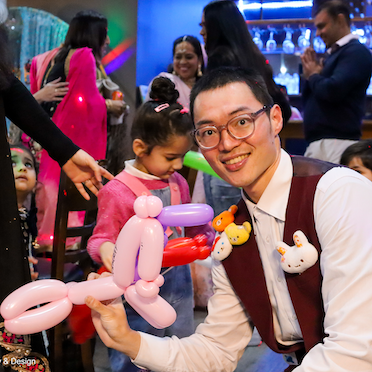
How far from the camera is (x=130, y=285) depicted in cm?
83

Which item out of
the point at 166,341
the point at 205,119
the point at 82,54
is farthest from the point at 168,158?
the point at 82,54

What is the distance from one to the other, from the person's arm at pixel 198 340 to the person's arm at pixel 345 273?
0.28m

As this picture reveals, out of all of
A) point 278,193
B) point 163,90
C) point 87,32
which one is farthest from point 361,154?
point 87,32

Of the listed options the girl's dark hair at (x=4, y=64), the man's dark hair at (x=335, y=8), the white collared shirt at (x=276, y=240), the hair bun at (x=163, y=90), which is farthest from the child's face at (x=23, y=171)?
the man's dark hair at (x=335, y=8)

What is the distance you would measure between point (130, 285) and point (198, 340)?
32 centimetres

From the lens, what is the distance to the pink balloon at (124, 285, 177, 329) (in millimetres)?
792

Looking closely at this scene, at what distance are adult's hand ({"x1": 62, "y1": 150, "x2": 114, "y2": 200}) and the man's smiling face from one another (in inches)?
15.0

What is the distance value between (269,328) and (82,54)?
1735 millimetres

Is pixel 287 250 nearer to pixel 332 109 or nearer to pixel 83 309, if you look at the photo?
pixel 83 309

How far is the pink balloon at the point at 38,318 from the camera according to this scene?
0.76 m

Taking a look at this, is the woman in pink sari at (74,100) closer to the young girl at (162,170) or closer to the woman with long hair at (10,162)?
the young girl at (162,170)

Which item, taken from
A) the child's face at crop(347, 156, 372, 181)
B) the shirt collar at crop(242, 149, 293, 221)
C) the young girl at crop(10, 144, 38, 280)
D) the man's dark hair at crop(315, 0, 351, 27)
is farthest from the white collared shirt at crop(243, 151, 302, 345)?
the man's dark hair at crop(315, 0, 351, 27)

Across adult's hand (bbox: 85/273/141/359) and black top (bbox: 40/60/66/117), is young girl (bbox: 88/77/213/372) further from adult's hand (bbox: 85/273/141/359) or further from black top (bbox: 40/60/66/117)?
black top (bbox: 40/60/66/117)

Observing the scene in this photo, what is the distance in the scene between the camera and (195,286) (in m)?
2.13
